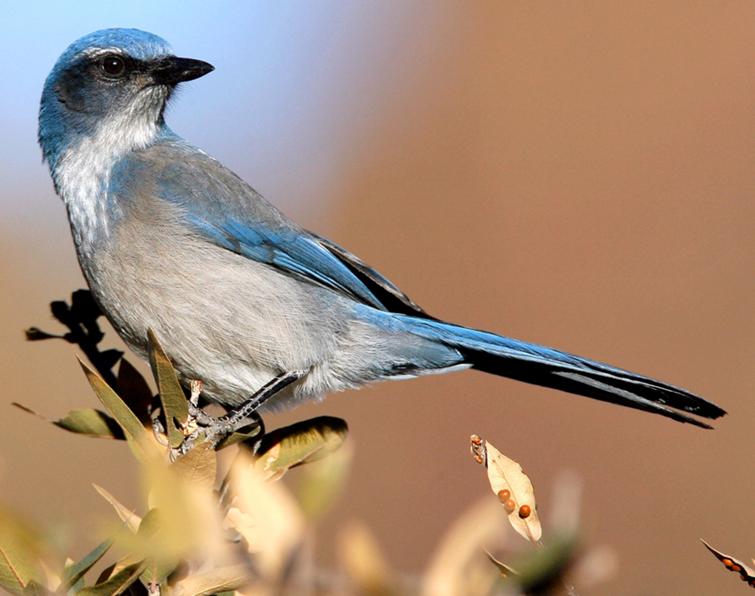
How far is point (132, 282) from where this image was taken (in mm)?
3371

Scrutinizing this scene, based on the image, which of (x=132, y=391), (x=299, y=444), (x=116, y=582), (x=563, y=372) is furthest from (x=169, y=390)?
(x=563, y=372)

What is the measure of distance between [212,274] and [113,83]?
1018 mm

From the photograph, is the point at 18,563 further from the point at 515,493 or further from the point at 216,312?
the point at 216,312

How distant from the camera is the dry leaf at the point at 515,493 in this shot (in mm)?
1646

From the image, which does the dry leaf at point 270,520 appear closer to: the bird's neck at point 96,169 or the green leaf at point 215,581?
the green leaf at point 215,581

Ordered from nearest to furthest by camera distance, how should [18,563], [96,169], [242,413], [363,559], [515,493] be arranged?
[363,559]
[18,563]
[515,493]
[242,413]
[96,169]

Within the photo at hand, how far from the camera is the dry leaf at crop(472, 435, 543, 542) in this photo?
1646 mm

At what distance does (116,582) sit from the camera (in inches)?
58.4

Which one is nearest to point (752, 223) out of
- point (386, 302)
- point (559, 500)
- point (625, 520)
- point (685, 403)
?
point (625, 520)

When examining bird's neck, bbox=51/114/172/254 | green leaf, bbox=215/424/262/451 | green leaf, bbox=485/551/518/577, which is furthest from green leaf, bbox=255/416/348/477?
bird's neck, bbox=51/114/172/254

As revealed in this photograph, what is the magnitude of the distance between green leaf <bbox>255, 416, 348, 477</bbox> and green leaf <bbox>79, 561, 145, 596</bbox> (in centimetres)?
81

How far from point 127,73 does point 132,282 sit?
43.0 inches

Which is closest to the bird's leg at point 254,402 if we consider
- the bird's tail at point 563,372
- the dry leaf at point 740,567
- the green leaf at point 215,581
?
the bird's tail at point 563,372

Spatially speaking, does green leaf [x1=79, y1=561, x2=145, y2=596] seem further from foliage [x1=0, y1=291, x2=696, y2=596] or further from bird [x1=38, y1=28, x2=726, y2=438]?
bird [x1=38, y1=28, x2=726, y2=438]
